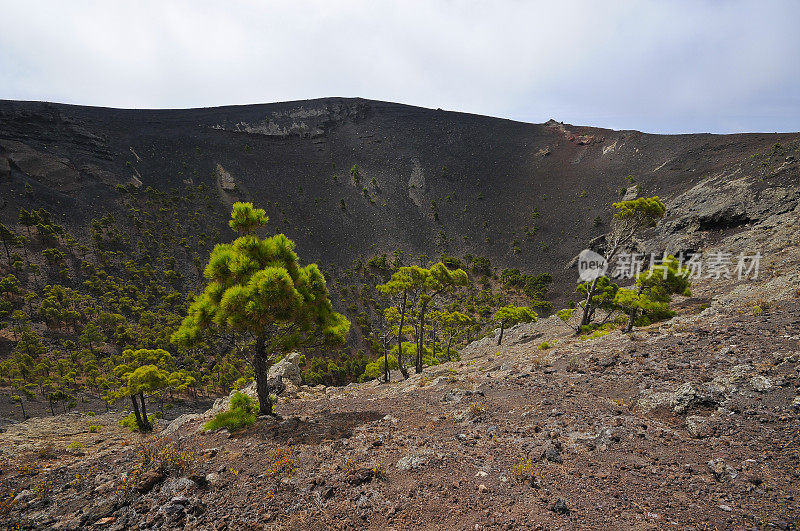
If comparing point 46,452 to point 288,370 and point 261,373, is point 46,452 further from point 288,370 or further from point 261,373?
point 288,370

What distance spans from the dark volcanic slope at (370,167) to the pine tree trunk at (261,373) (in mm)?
49584

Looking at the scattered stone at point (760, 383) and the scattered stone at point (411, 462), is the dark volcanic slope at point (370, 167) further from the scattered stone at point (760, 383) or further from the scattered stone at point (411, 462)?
the scattered stone at point (411, 462)

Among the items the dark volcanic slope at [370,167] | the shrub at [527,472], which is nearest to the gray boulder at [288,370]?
the shrub at [527,472]

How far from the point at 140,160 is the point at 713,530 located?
91406 millimetres

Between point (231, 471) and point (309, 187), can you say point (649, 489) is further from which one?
point (309, 187)

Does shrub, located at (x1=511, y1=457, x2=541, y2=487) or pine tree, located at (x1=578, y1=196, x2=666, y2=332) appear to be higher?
pine tree, located at (x1=578, y1=196, x2=666, y2=332)

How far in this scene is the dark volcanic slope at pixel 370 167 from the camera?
181 feet

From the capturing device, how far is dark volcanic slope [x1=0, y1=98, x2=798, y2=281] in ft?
181

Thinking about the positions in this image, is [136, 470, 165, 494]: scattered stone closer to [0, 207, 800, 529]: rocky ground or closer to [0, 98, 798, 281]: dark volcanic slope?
[0, 207, 800, 529]: rocky ground

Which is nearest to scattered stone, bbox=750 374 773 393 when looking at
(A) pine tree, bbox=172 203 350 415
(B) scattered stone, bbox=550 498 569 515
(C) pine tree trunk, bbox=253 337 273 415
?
(B) scattered stone, bbox=550 498 569 515

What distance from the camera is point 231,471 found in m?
6.43

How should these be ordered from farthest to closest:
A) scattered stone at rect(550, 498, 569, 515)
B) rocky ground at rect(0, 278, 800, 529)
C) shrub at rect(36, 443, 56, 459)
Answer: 1. shrub at rect(36, 443, 56, 459)
2. rocky ground at rect(0, 278, 800, 529)
3. scattered stone at rect(550, 498, 569, 515)

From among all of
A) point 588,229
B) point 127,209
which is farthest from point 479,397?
point 127,209

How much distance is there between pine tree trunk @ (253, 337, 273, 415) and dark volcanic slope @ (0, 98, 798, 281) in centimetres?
4958
